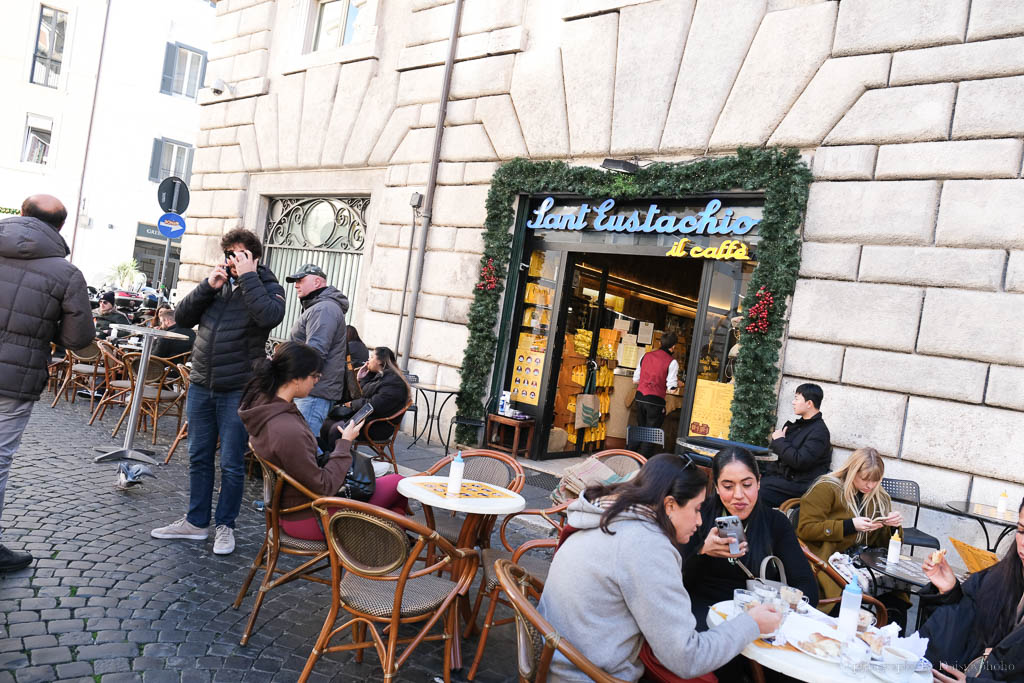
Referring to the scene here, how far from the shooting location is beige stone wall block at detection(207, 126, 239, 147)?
1186cm

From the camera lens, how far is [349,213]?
10.3 metres

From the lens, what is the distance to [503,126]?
838cm

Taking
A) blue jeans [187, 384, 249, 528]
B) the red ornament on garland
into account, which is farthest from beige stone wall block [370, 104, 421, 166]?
blue jeans [187, 384, 249, 528]

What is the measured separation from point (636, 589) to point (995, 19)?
223 inches

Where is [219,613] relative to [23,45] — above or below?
below

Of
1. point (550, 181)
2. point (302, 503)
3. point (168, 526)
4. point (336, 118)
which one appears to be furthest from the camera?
point (336, 118)

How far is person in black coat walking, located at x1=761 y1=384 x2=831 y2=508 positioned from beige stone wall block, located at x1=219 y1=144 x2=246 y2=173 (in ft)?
31.3

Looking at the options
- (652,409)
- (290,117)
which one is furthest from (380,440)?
(290,117)

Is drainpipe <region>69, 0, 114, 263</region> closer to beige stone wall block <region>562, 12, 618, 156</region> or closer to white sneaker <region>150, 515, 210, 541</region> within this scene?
beige stone wall block <region>562, 12, 618, 156</region>

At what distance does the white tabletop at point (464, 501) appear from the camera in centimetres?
341

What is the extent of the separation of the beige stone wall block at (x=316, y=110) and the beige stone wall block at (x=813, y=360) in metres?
7.29

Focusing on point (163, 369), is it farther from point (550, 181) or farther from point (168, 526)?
point (550, 181)

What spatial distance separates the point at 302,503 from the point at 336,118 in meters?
8.07

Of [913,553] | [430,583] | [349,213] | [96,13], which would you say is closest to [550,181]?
[349,213]
